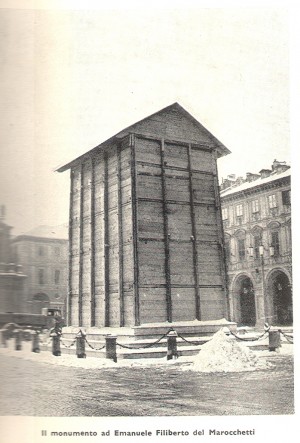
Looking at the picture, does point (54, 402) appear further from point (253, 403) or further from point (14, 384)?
point (253, 403)

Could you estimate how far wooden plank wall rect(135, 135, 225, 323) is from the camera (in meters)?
13.1

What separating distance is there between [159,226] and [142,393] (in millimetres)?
5277

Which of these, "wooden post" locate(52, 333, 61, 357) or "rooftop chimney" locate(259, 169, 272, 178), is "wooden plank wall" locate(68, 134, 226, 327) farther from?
"rooftop chimney" locate(259, 169, 272, 178)

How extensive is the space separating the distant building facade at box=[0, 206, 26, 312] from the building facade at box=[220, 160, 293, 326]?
483 centimetres

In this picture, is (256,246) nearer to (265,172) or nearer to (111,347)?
(265,172)

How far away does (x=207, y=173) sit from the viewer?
1422cm

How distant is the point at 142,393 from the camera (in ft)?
28.9

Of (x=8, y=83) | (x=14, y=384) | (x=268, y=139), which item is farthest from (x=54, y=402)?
(x=268, y=139)

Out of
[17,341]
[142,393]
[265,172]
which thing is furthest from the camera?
[265,172]

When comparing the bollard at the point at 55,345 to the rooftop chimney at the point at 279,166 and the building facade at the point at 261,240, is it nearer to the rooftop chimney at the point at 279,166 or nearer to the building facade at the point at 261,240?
the building facade at the point at 261,240

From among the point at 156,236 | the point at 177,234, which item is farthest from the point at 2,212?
the point at 177,234

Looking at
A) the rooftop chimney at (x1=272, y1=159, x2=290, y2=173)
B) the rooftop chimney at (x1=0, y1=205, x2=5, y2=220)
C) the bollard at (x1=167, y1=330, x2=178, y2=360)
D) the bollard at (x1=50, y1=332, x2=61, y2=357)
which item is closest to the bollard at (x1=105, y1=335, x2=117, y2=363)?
the bollard at (x1=167, y1=330, x2=178, y2=360)

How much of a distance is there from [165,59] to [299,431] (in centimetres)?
693

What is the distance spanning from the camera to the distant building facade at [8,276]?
8904 mm
